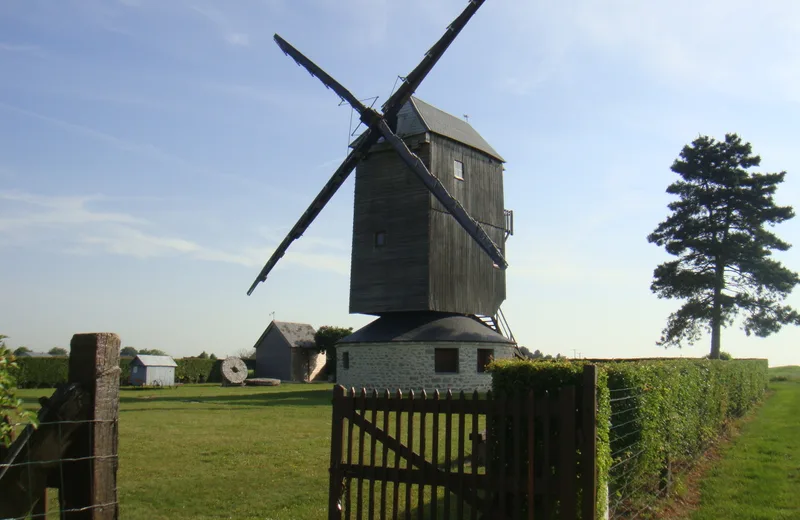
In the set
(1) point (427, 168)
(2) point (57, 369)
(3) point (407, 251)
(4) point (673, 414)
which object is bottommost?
(2) point (57, 369)

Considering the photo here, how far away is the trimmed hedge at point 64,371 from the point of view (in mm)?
43812

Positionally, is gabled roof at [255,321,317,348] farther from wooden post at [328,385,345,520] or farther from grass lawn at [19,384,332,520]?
wooden post at [328,385,345,520]

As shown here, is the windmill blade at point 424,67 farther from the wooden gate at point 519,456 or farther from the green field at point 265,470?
the wooden gate at point 519,456

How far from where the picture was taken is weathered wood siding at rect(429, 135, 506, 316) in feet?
98.2

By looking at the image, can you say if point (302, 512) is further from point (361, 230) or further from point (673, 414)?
point (361, 230)

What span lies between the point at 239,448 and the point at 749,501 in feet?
31.4

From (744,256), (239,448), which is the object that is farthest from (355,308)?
(744,256)

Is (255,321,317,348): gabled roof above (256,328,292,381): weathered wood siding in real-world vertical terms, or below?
above

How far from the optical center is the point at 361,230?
104 ft

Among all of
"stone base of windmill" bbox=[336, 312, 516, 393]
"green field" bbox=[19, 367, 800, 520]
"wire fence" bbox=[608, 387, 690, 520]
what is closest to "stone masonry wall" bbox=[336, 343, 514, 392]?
"stone base of windmill" bbox=[336, 312, 516, 393]

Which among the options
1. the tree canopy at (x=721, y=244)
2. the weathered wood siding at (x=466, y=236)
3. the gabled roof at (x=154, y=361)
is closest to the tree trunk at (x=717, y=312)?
the tree canopy at (x=721, y=244)

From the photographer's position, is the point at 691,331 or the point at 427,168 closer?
the point at 427,168

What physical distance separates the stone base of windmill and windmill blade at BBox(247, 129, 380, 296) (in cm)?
623

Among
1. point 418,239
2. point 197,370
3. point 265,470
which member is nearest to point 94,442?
point 265,470
